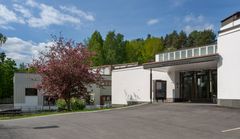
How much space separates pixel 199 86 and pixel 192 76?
4.18ft

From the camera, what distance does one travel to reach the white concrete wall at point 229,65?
23.5m

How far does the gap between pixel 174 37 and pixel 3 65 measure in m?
56.3

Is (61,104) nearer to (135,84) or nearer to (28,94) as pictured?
(135,84)

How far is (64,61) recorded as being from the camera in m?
30.4

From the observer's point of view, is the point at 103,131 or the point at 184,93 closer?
the point at 103,131

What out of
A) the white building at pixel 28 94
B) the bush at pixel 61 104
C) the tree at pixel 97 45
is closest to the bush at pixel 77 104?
the bush at pixel 61 104

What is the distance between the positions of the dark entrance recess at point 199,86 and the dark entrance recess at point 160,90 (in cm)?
171

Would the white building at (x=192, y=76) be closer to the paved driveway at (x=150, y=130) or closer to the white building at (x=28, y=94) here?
the paved driveway at (x=150, y=130)

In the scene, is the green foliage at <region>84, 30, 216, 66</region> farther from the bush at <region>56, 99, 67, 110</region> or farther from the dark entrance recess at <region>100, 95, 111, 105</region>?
the bush at <region>56, 99, 67, 110</region>

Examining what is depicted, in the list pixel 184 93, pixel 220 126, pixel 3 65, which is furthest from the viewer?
pixel 3 65

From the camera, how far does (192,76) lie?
3200 centimetres

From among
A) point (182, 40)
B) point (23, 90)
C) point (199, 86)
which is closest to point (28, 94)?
point (23, 90)

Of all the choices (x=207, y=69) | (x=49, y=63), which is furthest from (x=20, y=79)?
(x=207, y=69)

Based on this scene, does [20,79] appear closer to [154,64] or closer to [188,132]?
[154,64]
